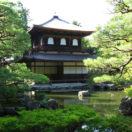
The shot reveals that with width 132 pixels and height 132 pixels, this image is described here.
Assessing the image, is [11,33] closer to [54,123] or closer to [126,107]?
[54,123]

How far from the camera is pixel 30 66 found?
17344 mm

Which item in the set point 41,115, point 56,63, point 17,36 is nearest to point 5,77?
point 17,36

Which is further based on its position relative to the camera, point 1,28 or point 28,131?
point 1,28

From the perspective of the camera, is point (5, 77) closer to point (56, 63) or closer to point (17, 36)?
point (17, 36)

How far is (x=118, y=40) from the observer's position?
6.64m

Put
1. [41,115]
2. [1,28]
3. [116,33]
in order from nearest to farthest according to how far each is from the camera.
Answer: [41,115] → [116,33] → [1,28]

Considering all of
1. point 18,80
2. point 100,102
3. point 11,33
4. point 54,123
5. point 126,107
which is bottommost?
point 100,102

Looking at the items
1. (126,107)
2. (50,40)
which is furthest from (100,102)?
(50,40)

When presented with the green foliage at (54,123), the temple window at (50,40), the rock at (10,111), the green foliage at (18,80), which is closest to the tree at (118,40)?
the green foliage at (18,80)

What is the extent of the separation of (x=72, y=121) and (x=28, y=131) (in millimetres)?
976

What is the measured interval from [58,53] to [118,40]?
42.6ft

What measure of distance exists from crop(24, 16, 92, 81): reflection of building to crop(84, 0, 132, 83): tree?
1013cm

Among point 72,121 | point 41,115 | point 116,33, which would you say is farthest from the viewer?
point 116,33

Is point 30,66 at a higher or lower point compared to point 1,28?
lower
